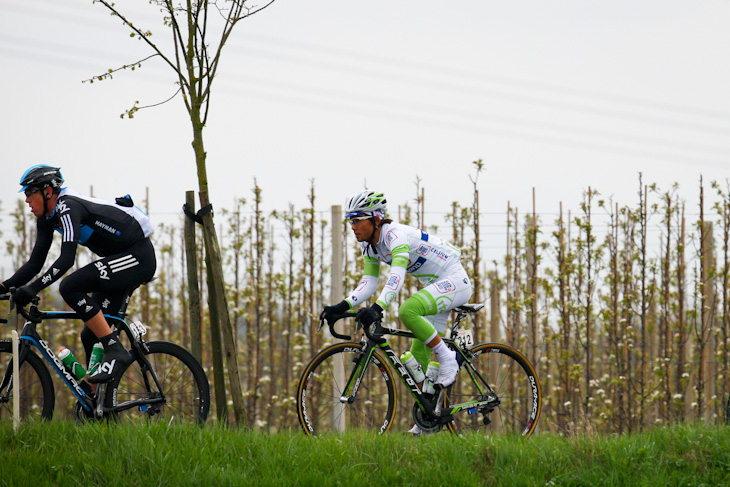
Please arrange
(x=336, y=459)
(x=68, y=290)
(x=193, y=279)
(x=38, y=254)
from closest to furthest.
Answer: (x=336, y=459)
(x=68, y=290)
(x=38, y=254)
(x=193, y=279)

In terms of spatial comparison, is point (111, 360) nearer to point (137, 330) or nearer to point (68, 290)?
point (137, 330)

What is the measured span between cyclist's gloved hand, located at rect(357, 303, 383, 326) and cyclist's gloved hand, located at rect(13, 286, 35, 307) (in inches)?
95.1

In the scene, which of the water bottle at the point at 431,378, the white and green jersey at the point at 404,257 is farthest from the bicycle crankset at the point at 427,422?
the white and green jersey at the point at 404,257

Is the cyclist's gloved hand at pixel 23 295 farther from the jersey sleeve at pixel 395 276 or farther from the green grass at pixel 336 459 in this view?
the jersey sleeve at pixel 395 276

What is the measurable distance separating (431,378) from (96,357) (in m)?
2.71

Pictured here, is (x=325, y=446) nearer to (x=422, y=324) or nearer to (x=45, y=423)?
(x=422, y=324)

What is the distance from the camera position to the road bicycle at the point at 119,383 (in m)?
6.27

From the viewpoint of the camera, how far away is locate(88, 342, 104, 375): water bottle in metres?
6.48

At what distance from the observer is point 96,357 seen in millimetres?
6535

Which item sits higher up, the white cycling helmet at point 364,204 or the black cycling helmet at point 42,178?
the black cycling helmet at point 42,178

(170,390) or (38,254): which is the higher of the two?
(38,254)

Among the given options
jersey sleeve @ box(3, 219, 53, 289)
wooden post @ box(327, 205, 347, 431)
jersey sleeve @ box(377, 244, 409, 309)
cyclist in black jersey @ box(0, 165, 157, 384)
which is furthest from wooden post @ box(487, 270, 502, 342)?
jersey sleeve @ box(3, 219, 53, 289)

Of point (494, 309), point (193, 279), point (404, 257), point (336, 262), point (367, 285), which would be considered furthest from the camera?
point (494, 309)

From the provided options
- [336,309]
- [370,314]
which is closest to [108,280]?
[336,309]
